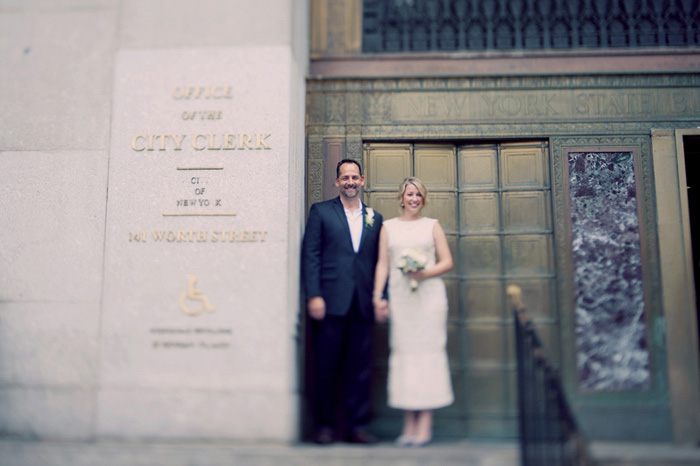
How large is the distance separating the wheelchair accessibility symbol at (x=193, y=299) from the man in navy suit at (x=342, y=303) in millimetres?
885

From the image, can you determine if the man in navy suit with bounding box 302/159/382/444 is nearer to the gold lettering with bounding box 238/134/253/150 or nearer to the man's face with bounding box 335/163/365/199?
the man's face with bounding box 335/163/365/199

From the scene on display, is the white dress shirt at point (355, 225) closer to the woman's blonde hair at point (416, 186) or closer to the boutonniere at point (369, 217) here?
the boutonniere at point (369, 217)

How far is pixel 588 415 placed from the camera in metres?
5.63

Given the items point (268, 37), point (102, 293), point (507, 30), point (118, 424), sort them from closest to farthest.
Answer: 1. point (118, 424)
2. point (102, 293)
3. point (268, 37)
4. point (507, 30)

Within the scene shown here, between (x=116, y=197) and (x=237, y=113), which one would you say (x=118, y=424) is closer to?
(x=116, y=197)

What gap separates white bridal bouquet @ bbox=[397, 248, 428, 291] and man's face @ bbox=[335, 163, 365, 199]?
30.0 inches

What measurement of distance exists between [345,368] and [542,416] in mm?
1653

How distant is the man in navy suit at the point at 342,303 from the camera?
5.33 metres

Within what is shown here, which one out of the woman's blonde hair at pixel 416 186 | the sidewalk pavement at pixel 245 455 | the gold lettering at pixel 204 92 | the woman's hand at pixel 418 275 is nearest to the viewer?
the sidewalk pavement at pixel 245 455

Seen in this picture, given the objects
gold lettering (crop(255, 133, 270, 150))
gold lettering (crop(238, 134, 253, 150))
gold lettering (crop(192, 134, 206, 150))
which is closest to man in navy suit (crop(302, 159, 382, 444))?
gold lettering (crop(255, 133, 270, 150))

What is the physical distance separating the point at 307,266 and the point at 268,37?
223 cm

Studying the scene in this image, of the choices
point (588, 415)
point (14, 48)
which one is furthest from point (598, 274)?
point (14, 48)

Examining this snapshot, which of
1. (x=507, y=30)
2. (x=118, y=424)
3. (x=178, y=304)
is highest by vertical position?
(x=507, y=30)

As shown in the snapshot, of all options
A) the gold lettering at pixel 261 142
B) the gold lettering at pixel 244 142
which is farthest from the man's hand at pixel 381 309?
the gold lettering at pixel 244 142
